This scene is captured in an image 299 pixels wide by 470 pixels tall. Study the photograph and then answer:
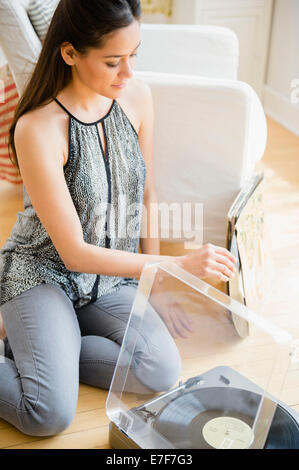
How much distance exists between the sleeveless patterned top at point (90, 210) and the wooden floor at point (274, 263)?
0.26 m

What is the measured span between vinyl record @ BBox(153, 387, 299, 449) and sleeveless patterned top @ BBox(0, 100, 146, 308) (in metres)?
0.45

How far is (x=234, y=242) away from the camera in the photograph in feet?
5.22

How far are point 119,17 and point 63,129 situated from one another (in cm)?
27

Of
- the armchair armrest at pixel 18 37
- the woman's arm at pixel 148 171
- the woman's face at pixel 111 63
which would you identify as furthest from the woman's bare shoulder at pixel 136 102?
the armchair armrest at pixel 18 37

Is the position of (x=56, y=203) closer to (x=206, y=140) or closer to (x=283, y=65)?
(x=206, y=140)

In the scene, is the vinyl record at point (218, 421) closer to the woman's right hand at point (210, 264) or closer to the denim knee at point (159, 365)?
the denim knee at point (159, 365)

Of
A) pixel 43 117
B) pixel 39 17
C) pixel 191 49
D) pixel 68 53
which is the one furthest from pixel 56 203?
pixel 191 49

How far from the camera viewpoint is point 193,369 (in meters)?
1.19

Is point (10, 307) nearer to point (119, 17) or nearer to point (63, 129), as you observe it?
point (63, 129)

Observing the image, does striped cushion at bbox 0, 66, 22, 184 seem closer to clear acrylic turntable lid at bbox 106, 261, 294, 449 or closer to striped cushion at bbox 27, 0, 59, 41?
striped cushion at bbox 27, 0, 59, 41

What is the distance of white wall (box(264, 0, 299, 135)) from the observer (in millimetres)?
2980

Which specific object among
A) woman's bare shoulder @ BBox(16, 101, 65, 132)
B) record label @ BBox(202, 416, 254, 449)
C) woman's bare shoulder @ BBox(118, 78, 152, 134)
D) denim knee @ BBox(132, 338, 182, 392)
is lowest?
denim knee @ BBox(132, 338, 182, 392)

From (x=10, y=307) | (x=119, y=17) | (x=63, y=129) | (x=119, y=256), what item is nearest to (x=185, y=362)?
(x=119, y=256)

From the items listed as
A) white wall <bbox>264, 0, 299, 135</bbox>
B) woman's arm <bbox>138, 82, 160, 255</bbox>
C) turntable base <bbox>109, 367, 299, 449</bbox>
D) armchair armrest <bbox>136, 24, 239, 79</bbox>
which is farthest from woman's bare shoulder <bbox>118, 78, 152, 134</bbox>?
white wall <bbox>264, 0, 299, 135</bbox>
